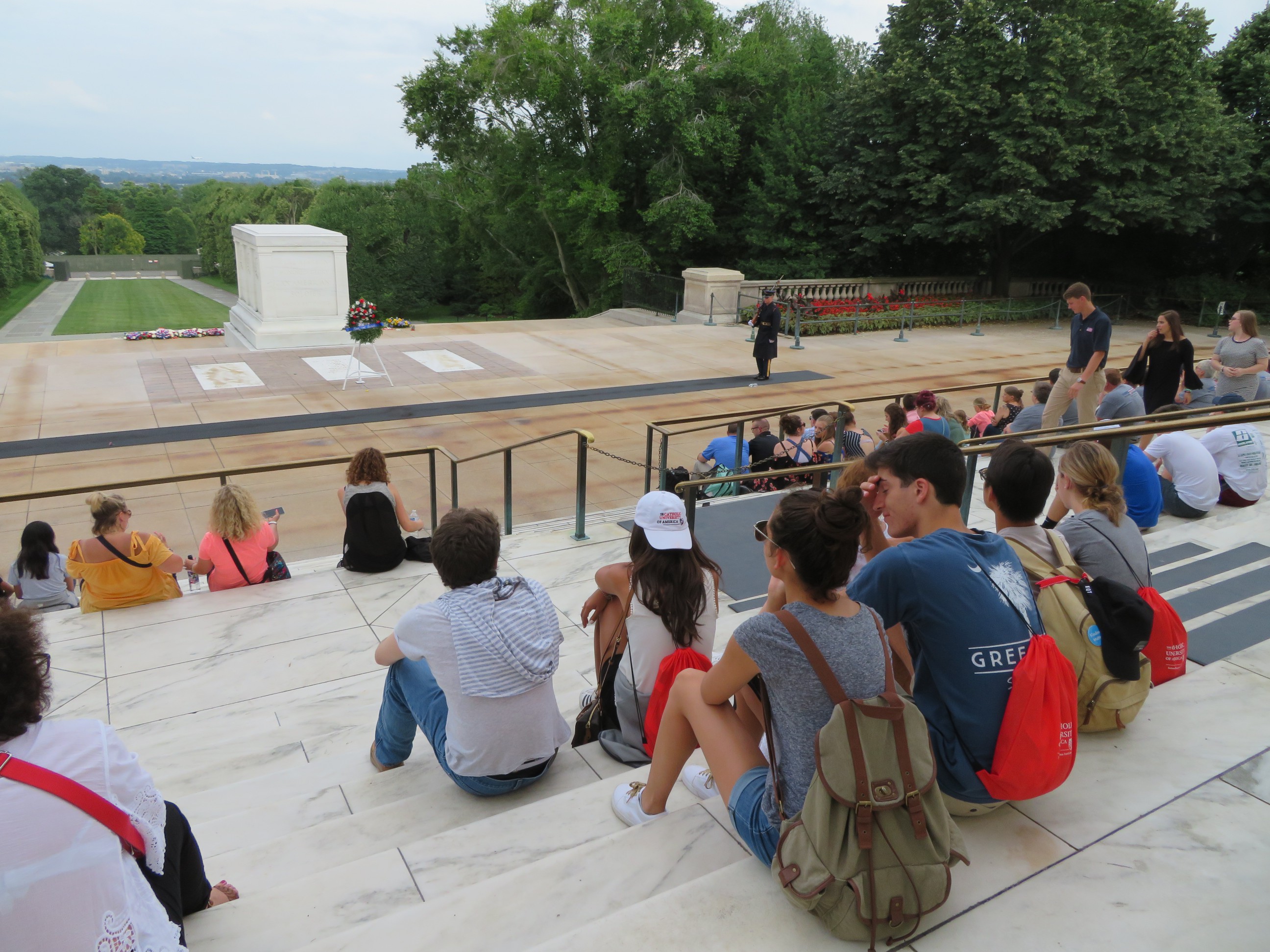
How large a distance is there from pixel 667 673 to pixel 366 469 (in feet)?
13.6

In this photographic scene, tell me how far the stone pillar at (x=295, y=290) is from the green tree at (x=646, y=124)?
12.1m

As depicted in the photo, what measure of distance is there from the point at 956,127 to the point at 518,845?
26.9 metres

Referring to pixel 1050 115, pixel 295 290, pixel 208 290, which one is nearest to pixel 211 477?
pixel 295 290

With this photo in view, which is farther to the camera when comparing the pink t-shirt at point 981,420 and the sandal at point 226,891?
the pink t-shirt at point 981,420

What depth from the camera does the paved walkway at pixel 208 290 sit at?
2753 inches

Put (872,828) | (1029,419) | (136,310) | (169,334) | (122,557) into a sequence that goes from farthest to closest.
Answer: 1. (136,310)
2. (169,334)
3. (1029,419)
4. (122,557)
5. (872,828)

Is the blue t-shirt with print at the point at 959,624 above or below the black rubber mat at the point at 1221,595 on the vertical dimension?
above

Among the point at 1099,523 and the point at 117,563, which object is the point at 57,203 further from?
the point at 1099,523

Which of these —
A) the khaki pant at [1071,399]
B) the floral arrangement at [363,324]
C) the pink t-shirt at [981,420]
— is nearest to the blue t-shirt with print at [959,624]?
the khaki pant at [1071,399]

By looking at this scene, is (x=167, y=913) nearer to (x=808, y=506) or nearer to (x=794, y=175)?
(x=808, y=506)

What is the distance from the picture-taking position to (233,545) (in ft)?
21.9

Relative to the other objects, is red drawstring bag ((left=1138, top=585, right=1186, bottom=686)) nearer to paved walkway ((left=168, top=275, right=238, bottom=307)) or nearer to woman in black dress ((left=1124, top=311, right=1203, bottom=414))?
woman in black dress ((left=1124, top=311, right=1203, bottom=414))

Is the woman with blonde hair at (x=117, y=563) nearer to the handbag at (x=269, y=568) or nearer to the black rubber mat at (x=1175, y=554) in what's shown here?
the handbag at (x=269, y=568)

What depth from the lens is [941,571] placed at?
268 cm
